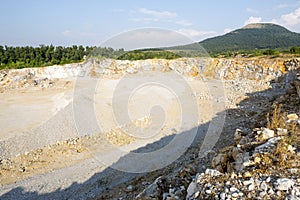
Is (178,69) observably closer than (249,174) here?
No

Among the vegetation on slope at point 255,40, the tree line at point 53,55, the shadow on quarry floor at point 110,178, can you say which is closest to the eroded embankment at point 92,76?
the shadow on quarry floor at point 110,178

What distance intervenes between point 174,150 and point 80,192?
426 centimetres

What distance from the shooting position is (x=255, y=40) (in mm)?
74750

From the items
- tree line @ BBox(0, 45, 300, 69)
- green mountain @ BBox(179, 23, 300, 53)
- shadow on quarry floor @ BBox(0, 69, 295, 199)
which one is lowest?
shadow on quarry floor @ BBox(0, 69, 295, 199)

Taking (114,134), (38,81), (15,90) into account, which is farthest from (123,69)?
(114,134)

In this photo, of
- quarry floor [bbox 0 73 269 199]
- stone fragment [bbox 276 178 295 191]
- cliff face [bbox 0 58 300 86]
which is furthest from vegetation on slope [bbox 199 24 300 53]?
stone fragment [bbox 276 178 295 191]

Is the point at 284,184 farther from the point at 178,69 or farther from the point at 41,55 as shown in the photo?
the point at 41,55

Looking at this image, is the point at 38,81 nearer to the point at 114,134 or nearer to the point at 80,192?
the point at 114,134

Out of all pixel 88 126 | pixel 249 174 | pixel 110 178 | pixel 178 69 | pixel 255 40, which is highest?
pixel 255 40

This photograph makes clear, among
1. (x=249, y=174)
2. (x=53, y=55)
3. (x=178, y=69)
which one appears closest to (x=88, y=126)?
(x=249, y=174)

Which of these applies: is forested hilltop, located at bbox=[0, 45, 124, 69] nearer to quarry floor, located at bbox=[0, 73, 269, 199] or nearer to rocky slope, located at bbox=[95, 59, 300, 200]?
quarry floor, located at bbox=[0, 73, 269, 199]

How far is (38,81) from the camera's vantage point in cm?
2553

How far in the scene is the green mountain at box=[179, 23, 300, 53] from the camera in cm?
6253

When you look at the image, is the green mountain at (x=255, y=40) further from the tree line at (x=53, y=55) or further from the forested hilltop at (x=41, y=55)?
the forested hilltop at (x=41, y=55)
